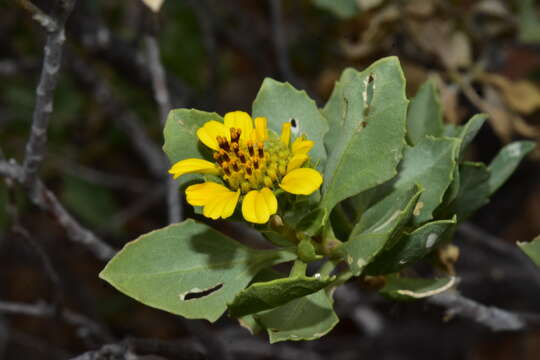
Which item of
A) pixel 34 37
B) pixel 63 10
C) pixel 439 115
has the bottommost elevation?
pixel 439 115

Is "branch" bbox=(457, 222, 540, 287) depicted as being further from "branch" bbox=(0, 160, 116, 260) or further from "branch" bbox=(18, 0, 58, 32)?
"branch" bbox=(18, 0, 58, 32)

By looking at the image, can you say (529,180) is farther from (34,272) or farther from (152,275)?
(34,272)

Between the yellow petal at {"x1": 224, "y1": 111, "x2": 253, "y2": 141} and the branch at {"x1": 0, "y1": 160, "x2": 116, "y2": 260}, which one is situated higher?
the branch at {"x1": 0, "y1": 160, "x2": 116, "y2": 260}

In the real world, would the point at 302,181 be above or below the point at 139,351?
above

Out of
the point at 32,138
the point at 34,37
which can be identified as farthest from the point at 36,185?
the point at 34,37

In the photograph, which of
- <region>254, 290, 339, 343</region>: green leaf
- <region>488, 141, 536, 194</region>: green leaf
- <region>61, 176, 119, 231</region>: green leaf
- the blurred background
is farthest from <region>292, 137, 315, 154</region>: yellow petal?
<region>61, 176, 119, 231</region>: green leaf

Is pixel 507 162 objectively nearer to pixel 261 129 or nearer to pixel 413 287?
pixel 413 287

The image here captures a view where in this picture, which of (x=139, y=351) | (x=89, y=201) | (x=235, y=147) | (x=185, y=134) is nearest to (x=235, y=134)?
(x=235, y=147)
